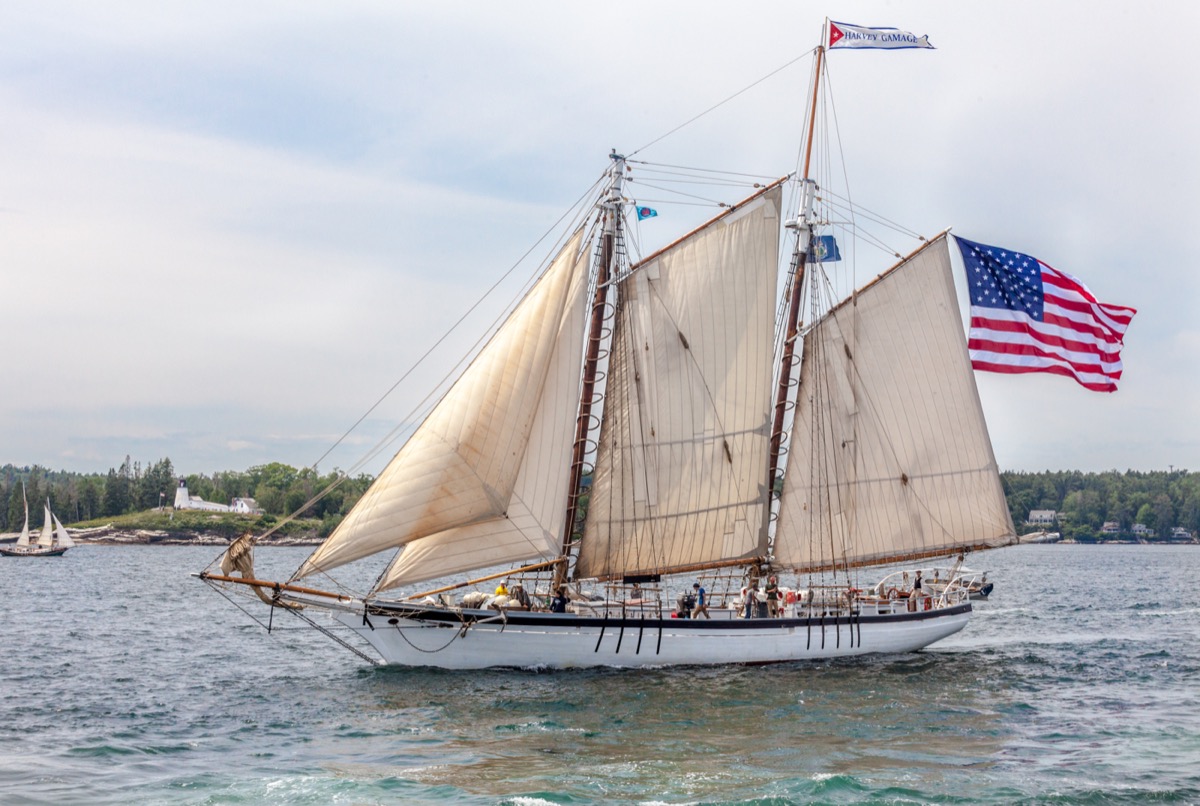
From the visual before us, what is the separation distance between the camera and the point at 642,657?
125 feet

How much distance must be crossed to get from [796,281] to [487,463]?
1646 centimetres

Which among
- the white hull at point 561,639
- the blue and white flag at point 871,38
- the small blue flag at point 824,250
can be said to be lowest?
the white hull at point 561,639

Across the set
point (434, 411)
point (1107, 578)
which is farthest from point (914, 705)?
point (1107, 578)

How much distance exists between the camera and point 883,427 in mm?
45781

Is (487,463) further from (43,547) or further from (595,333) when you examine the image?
(43,547)

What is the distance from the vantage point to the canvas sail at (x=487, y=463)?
34.7 meters

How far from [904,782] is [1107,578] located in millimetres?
95420

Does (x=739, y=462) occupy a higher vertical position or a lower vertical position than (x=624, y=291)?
lower

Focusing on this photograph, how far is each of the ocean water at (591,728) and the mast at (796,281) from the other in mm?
9627

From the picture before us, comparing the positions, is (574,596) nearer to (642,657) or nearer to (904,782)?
(642,657)

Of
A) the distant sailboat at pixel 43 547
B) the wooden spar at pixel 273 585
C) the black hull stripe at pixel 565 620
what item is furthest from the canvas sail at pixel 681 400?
the distant sailboat at pixel 43 547

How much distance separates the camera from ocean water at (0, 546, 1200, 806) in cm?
2352

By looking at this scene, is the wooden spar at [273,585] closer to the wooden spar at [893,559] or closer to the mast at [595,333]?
the mast at [595,333]

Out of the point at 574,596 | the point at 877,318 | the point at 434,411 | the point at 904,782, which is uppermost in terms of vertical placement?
the point at 877,318
